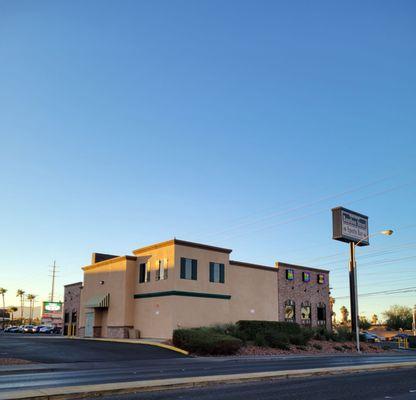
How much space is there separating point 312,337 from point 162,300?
1284cm

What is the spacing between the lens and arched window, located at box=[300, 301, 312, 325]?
48.9 m

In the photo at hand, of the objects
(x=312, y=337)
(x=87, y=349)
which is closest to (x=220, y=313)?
(x=312, y=337)

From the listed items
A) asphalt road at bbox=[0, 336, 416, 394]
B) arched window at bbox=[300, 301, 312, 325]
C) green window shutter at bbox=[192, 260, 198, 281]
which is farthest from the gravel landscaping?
arched window at bbox=[300, 301, 312, 325]

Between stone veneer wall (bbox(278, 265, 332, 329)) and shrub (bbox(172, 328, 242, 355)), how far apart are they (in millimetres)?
16855

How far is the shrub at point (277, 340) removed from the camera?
33.5m

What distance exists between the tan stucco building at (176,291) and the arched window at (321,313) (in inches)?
180

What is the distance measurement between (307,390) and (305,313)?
38172 millimetres

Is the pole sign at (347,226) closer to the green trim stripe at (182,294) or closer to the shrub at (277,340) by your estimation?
the green trim stripe at (182,294)

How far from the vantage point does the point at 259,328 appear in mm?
36188

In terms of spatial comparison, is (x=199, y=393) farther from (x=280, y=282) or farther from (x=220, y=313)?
(x=280, y=282)

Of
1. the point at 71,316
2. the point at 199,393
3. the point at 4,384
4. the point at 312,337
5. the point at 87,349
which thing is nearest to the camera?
the point at 199,393

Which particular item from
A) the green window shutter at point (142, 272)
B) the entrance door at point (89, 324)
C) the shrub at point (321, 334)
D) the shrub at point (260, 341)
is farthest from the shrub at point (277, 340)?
the entrance door at point (89, 324)

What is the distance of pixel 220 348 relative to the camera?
1127 inches

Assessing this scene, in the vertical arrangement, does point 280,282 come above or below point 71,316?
above
